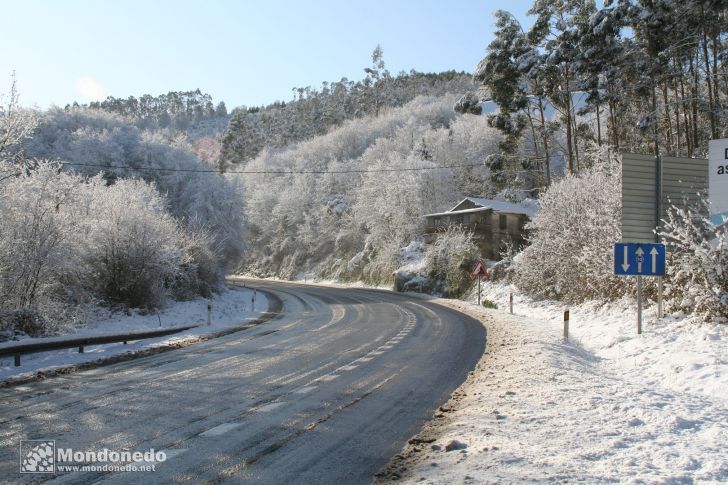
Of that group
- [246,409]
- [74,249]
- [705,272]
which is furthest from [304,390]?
[74,249]

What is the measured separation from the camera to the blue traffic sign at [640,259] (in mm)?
12344

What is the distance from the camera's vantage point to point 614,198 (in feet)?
65.4

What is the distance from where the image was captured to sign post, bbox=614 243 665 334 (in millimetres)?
12344

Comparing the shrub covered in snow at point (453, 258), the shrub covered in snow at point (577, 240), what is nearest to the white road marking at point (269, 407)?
the shrub covered in snow at point (577, 240)

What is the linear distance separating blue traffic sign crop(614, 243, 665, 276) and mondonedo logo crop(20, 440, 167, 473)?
11.0 meters

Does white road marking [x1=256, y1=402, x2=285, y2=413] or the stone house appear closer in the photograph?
white road marking [x1=256, y1=402, x2=285, y2=413]

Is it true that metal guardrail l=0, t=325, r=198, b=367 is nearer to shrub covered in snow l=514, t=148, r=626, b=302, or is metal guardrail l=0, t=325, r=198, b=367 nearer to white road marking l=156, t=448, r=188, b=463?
white road marking l=156, t=448, r=188, b=463

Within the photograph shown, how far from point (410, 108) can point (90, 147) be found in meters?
69.3

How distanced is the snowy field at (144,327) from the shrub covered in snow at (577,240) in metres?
14.3

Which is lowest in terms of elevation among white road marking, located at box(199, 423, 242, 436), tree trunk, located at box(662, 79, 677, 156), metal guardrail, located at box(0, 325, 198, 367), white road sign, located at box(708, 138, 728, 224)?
metal guardrail, located at box(0, 325, 198, 367)

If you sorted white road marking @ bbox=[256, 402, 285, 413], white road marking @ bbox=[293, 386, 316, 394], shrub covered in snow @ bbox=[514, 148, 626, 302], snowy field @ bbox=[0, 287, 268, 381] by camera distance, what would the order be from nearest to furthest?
white road marking @ bbox=[256, 402, 285, 413] < white road marking @ bbox=[293, 386, 316, 394] < snowy field @ bbox=[0, 287, 268, 381] < shrub covered in snow @ bbox=[514, 148, 626, 302]

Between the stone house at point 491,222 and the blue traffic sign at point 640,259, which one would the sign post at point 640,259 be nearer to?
the blue traffic sign at point 640,259

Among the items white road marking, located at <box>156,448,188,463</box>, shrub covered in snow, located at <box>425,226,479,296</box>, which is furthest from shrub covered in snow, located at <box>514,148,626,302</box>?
white road marking, located at <box>156,448,188,463</box>

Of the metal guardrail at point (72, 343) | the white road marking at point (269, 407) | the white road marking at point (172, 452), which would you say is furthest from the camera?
the metal guardrail at point (72, 343)
